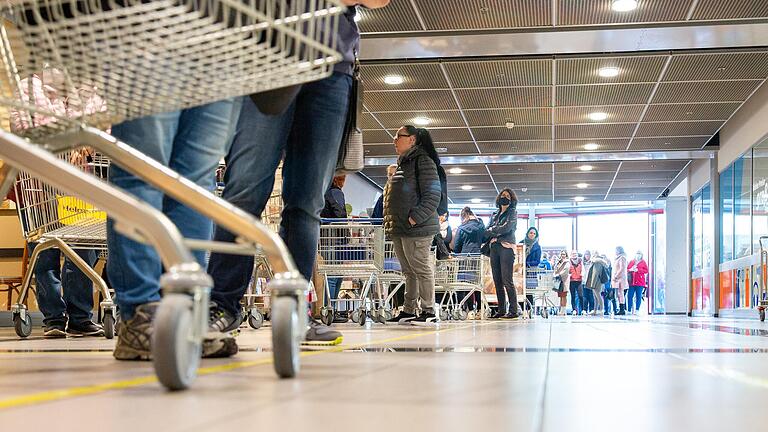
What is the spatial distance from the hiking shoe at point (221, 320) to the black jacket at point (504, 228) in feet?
25.6

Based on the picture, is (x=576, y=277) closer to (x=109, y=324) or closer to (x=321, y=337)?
(x=109, y=324)

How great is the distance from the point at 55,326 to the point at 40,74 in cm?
284

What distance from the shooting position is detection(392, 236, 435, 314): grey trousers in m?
6.64

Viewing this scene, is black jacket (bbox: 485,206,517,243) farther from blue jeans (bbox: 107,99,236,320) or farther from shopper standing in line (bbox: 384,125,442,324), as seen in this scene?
blue jeans (bbox: 107,99,236,320)

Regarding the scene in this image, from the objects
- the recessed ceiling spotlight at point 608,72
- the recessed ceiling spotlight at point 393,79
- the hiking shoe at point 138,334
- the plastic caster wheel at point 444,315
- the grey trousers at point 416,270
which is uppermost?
the recessed ceiling spotlight at point 608,72

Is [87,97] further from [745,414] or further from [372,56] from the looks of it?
[372,56]

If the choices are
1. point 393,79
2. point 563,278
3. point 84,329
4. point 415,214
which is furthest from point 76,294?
point 563,278

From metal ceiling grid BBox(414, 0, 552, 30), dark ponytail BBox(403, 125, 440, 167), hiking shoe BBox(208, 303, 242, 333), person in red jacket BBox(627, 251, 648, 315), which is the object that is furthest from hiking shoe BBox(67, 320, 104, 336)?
person in red jacket BBox(627, 251, 648, 315)

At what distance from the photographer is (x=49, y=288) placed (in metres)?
4.32

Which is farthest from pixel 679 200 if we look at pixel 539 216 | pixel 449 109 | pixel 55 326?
pixel 55 326

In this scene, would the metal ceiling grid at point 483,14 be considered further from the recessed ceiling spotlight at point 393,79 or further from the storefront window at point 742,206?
the storefront window at point 742,206

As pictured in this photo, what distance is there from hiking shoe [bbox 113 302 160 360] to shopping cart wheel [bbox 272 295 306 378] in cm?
50

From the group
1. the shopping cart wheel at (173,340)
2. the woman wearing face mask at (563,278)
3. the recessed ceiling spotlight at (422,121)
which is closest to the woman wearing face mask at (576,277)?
the woman wearing face mask at (563,278)

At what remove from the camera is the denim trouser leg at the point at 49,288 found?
4.26m
